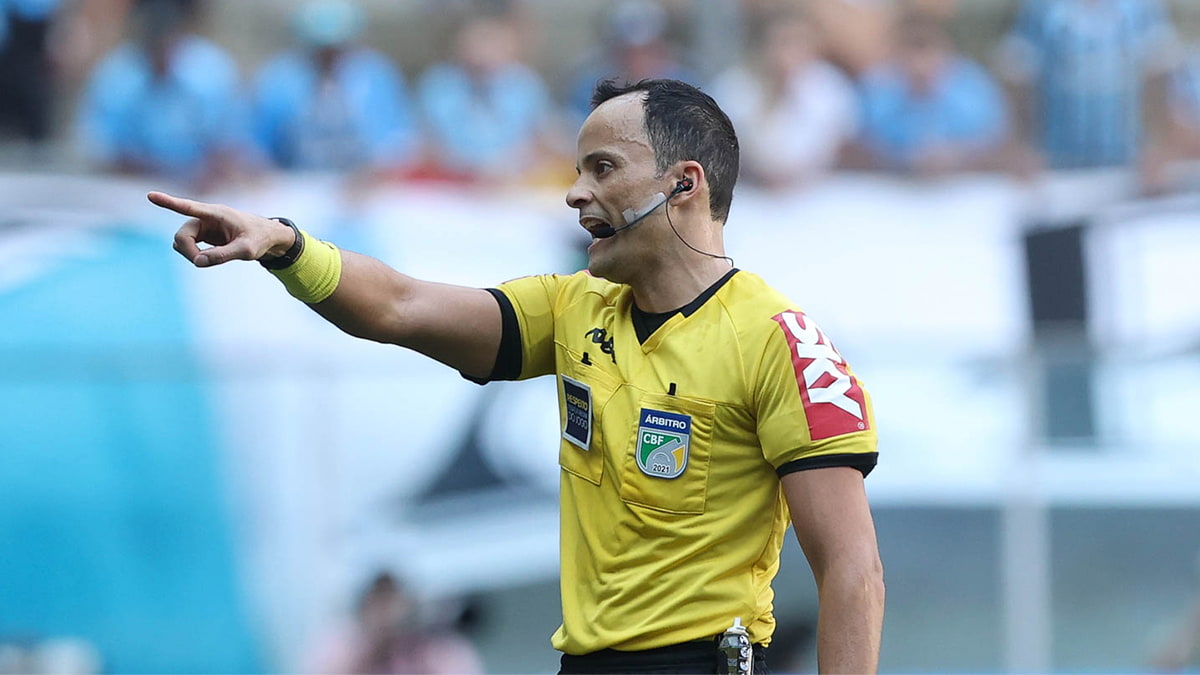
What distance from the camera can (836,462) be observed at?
3123mm

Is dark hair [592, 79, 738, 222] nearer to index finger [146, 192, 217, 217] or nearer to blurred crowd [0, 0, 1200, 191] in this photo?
index finger [146, 192, 217, 217]

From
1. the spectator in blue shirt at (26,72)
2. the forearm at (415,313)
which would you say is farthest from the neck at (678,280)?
the spectator in blue shirt at (26,72)

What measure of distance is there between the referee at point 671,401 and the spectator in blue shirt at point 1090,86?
25.7ft

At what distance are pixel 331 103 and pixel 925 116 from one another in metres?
4.15

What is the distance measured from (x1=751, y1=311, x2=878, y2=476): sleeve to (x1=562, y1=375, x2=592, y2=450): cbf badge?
0.41 m

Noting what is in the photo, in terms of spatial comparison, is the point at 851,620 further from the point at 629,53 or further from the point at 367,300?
the point at 629,53

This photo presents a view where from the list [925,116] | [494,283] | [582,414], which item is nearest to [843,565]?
[582,414]

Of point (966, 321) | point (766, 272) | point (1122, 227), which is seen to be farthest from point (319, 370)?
point (1122, 227)

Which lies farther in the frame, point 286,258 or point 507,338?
point 507,338

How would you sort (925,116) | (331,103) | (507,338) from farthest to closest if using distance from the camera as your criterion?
(925,116) < (331,103) < (507,338)

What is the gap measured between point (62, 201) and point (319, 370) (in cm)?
232

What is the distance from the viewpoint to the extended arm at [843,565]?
3119 millimetres

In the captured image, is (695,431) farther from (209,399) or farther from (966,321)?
(966,321)

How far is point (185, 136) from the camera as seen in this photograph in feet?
33.2
